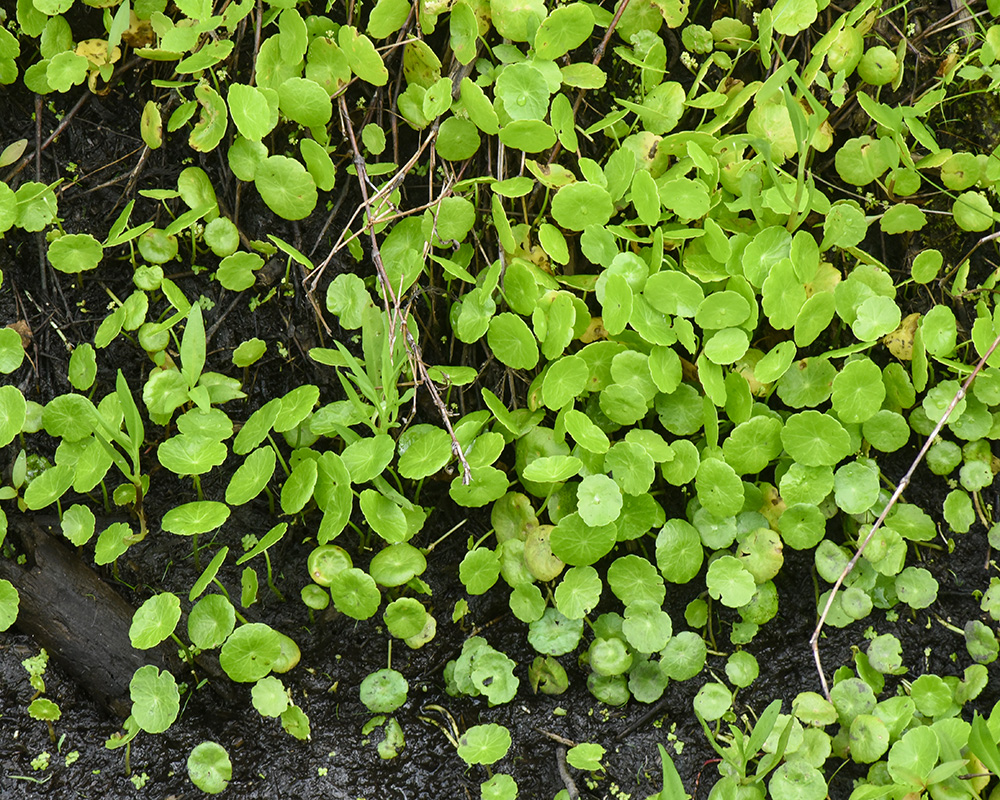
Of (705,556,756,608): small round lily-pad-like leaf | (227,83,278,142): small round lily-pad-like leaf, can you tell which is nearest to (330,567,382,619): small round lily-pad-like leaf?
(705,556,756,608): small round lily-pad-like leaf

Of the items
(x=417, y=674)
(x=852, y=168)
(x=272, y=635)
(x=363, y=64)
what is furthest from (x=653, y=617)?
(x=363, y=64)

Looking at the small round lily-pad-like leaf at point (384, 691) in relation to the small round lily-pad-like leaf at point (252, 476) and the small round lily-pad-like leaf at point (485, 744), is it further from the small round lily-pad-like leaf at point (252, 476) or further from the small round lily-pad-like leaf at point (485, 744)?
the small round lily-pad-like leaf at point (252, 476)

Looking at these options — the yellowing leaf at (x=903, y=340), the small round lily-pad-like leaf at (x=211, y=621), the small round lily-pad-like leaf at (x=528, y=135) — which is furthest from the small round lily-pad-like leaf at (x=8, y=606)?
the yellowing leaf at (x=903, y=340)

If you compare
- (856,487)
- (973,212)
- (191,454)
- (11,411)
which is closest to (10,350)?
(11,411)

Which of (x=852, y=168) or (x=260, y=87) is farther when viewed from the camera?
(x=852, y=168)

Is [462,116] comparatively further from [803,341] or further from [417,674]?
[417,674]

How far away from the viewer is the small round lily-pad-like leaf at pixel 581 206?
1.60m

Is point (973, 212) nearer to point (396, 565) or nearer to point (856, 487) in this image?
point (856, 487)

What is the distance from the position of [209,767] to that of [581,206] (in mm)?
1476

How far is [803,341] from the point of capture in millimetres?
1660

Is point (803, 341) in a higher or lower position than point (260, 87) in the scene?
lower

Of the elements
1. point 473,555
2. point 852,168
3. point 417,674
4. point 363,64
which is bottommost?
point 417,674

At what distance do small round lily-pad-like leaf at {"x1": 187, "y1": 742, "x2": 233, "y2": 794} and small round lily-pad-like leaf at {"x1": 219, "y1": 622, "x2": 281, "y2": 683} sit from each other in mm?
177

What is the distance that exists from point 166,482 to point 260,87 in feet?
3.08
